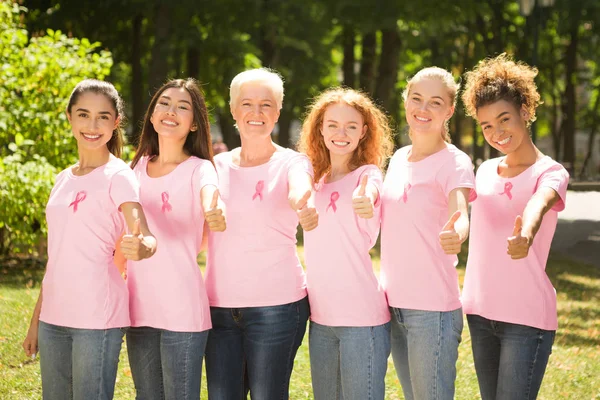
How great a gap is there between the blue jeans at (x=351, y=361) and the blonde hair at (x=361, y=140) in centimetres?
78

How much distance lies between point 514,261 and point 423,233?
0.47 metres

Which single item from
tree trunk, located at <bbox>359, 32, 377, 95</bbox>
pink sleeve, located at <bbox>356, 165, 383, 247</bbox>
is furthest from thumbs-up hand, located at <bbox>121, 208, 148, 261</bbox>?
tree trunk, located at <bbox>359, 32, 377, 95</bbox>

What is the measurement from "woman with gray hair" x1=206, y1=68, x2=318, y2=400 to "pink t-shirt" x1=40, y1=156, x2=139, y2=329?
1.53ft

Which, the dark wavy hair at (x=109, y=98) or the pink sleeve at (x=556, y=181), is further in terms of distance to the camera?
the dark wavy hair at (x=109, y=98)

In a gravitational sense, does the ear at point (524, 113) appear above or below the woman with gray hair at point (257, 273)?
above

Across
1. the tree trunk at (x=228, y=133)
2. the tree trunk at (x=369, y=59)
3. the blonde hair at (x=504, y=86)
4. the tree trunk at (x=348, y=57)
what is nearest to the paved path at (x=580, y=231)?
the tree trunk at (x=369, y=59)

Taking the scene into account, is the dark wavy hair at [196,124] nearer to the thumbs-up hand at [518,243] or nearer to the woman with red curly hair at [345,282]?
the woman with red curly hair at [345,282]

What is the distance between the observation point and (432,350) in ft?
13.3

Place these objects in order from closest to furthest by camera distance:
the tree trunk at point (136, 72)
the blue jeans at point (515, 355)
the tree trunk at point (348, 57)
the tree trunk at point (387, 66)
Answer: the blue jeans at point (515, 355) < the tree trunk at point (387, 66) < the tree trunk at point (136, 72) < the tree trunk at point (348, 57)

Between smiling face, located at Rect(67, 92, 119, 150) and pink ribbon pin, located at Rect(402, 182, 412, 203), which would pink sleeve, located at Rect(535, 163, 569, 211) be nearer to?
pink ribbon pin, located at Rect(402, 182, 412, 203)

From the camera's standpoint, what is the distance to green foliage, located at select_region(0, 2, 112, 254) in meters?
10.9

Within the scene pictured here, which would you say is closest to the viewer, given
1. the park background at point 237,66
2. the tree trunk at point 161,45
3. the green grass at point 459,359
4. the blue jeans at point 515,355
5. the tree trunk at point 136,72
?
the blue jeans at point 515,355

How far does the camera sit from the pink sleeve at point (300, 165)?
4145mm

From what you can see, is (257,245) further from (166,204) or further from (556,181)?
(556,181)
